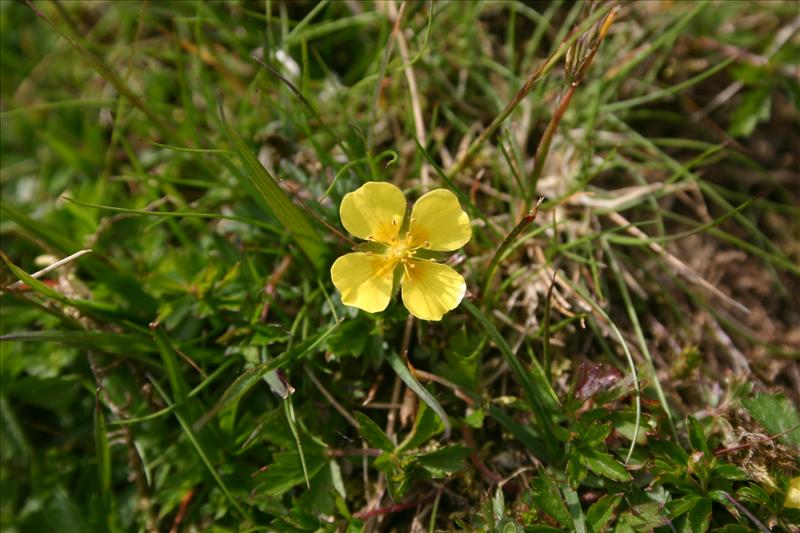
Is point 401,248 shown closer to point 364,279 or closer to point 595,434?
point 364,279

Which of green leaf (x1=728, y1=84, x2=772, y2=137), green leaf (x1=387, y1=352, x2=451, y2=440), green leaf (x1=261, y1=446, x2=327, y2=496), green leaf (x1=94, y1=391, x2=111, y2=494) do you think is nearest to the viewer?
green leaf (x1=387, y1=352, x2=451, y2=440)

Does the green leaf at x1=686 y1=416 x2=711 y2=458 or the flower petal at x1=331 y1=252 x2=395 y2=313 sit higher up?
the flower petal at x1=331 y1=252 x2=395 y2=313

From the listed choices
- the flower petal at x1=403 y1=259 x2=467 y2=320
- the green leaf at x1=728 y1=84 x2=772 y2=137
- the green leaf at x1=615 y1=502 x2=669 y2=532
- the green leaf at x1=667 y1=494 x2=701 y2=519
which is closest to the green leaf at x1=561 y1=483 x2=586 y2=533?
the green leaf at x1=615 y1=502 x2=669 y2=532

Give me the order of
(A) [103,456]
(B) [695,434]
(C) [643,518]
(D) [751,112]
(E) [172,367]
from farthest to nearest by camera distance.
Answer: (D) [751,112], (A) [103,456], (E) [172,367], (B) [695,434], (C) [643,518]

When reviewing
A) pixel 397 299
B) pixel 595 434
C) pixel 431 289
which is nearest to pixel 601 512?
pixel 595 434

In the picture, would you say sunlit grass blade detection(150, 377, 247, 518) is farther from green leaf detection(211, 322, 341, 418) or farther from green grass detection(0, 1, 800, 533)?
green leaf detection(211, 322, 341, 418)
